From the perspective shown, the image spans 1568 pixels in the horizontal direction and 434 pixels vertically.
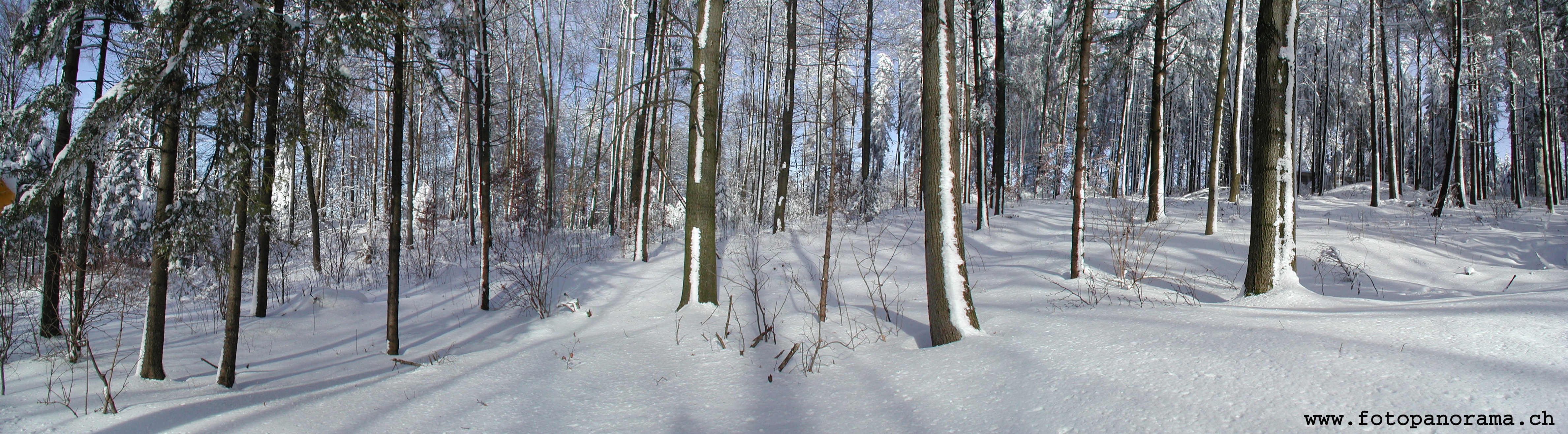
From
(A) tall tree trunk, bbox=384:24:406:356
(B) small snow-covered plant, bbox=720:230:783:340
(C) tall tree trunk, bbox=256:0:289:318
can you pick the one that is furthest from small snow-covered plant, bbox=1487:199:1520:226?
(C) tall tree trunk, bbox=256:0:289:318

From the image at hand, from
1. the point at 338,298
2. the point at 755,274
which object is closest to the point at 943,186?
the point at 755,274

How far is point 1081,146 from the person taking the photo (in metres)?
8.12

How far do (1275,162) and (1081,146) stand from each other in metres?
2.36

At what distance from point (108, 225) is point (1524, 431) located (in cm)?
2371

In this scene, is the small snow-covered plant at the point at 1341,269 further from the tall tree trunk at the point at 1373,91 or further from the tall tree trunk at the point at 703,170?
the tall tree trunk at the point at 1373,91

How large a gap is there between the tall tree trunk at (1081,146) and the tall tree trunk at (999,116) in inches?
249

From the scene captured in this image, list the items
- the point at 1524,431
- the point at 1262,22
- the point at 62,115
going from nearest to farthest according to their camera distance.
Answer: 1. the point at 1524,431
2. the point at 1262,22
3. the point at 62,115

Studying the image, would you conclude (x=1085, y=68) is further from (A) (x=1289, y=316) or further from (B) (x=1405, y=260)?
(B) (x=1405, y=260)

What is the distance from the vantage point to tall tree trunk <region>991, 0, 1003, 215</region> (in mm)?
14461

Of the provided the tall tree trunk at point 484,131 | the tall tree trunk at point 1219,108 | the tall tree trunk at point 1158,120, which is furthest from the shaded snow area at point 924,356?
the tall tree trunk at point 1158,120

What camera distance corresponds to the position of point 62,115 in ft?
25.5

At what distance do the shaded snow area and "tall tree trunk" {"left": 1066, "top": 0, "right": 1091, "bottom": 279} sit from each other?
1.36 ft

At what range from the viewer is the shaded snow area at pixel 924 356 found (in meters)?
3.10

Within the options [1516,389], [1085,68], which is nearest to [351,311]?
[1085,68]
